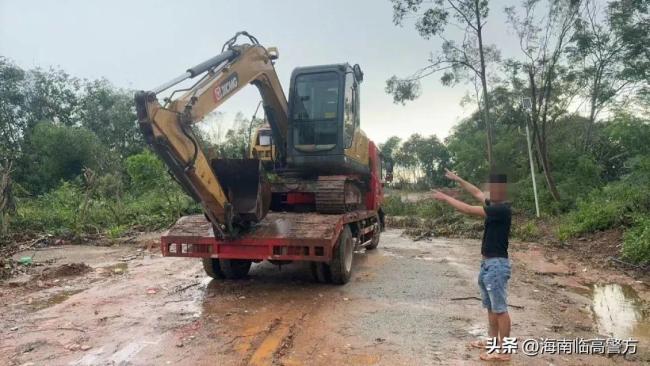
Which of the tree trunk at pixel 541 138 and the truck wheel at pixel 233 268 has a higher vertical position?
the tree trunk at pixel 541 138

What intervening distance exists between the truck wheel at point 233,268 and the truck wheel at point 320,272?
1363 millimetres

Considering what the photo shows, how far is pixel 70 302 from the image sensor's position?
7.03m

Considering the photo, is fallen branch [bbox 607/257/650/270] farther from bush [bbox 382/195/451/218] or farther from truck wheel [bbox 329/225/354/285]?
Answer: bush [bbox 382/195/451/218]

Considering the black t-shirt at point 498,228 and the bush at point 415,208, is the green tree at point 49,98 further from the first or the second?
the black t-shirt at point 498,228

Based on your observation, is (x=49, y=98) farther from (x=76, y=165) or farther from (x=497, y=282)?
(x=497, y=282)

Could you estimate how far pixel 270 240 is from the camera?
23.2 ft

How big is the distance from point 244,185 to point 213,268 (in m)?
1.67

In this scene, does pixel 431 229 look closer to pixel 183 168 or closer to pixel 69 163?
pixel 183 168

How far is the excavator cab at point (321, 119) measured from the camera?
8672 mm

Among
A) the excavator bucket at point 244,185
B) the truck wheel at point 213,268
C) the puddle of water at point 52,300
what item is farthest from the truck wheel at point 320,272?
the puddle of water at point 52,300

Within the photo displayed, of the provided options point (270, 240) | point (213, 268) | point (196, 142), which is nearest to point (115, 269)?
point (213, 268)

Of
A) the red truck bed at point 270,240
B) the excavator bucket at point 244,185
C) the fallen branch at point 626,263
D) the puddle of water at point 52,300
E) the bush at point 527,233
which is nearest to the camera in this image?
the puddle of water at point 52,300

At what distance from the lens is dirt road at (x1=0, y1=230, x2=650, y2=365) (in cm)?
474

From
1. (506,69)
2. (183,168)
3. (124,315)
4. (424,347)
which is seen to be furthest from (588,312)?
(506,69)
